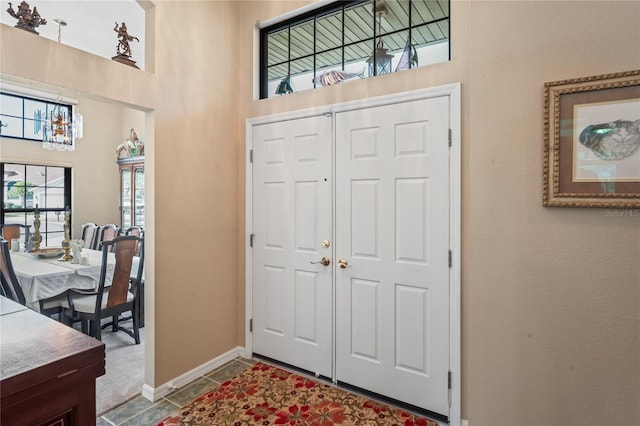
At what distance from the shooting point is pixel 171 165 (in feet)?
8.25

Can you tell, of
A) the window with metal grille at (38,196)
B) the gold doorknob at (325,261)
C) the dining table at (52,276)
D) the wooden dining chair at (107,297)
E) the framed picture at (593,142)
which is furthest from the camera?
the window with metal grille at (38,196)

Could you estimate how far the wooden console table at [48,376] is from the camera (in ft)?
2.95

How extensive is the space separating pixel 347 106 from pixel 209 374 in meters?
2.40

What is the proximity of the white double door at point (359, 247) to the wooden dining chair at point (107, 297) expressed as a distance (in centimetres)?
→ 123

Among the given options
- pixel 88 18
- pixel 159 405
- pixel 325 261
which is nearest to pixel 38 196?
pixel 88 18

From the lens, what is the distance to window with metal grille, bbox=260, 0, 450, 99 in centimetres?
231

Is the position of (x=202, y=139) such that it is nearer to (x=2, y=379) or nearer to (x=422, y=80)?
(x=422, y=80)

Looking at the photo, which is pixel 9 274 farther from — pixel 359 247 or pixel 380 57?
pixel 380 57

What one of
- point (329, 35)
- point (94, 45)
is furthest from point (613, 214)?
point (94, 45)

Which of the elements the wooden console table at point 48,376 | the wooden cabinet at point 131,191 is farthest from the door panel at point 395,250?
the wooden cabinet at point 131,191

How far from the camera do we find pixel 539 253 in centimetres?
163

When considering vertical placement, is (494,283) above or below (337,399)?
above

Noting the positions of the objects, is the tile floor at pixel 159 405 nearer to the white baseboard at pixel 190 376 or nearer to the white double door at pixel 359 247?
the white baseboard at pixel 190 376

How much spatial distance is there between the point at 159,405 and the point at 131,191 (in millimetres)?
4613
